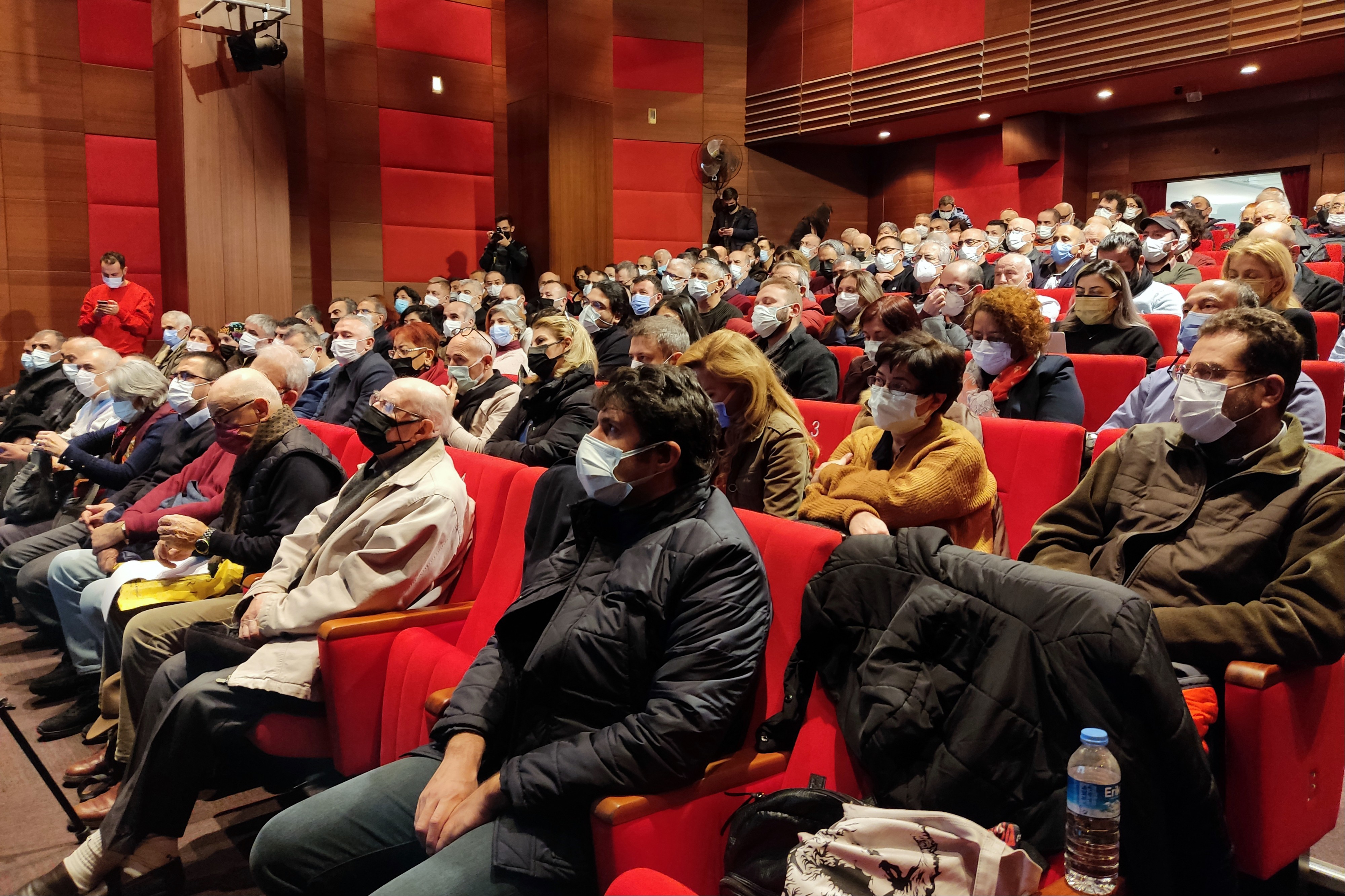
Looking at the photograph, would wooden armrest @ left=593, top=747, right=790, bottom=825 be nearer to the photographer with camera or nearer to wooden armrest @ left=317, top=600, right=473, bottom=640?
wooden armrest @ left=317, top=600, right=473, bottom=640

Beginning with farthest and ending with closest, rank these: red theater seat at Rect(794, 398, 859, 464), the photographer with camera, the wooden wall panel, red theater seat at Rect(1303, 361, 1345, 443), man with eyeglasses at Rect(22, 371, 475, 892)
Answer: the photographer with camera < the wooden wall panel < red theater seat at Rect(794, 398, 859, 464) < red theater seat at Rect(1303, 361, 1345, 443) < man with eyeglasses at Rect(22, 371, 475, 892)

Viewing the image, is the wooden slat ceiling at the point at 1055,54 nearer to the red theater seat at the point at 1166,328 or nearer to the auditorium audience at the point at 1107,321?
the red theater seat at the point at 1166,328

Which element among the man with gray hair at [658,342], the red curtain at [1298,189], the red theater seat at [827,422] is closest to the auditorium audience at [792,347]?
the red theater seat at [827,422]

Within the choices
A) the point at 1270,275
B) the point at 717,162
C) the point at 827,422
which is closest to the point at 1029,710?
the point at 827,422

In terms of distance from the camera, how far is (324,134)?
34.7 feet

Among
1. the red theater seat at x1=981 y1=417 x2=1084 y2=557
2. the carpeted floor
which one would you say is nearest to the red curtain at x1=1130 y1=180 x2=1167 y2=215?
the red theater seat at x1=981 y1=417 x2=1084 y2=557

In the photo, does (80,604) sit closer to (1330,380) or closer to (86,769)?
(86,769)

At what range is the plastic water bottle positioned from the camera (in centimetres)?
123

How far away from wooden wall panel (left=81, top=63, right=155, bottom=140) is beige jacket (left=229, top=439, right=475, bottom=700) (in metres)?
8.65

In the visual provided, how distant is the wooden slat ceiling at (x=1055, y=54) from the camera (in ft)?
25.5

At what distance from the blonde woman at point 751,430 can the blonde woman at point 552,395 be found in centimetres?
79

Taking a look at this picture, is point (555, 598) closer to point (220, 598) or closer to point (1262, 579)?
point (1262, 579)

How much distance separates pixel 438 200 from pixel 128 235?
10.8 ft

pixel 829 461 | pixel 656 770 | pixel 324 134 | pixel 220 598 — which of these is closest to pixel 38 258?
pixel 324 134
